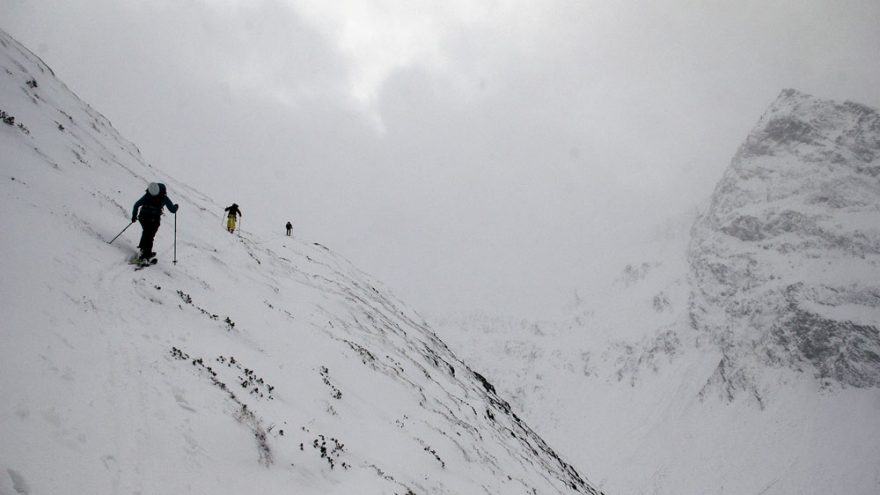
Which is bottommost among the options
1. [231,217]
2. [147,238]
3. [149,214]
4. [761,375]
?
[147,238]

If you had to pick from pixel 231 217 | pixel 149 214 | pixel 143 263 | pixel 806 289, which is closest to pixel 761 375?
pixel 806 289

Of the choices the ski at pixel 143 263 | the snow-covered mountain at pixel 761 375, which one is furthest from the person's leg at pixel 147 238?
the snow-covered mountain at pixel 761 375

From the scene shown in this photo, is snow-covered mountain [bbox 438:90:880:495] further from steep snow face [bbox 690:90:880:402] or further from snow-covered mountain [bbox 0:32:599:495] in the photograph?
snow-covered mountain [bbox 0:32:599:495]

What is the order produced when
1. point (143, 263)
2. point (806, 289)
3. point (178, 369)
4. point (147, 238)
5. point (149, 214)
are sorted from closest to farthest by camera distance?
point (178, 369), point (143, 263), point (149, 214), point (147, 238), point (806, 289)

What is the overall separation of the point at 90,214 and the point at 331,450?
12.8m

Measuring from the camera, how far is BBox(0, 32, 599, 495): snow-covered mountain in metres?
7.45

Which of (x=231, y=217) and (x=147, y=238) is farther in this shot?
(x=231, y=217)

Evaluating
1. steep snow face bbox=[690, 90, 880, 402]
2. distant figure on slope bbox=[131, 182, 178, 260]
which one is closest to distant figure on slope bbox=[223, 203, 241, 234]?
distant figure on slope bbox=[131, 182, 178, 260]

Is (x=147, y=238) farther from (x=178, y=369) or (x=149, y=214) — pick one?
(x=178, y=369)

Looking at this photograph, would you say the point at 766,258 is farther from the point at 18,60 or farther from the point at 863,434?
the point at 18,60

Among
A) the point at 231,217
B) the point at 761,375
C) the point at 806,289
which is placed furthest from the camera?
the point at 806,289

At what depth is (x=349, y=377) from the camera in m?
17.5

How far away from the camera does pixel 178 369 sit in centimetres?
1038

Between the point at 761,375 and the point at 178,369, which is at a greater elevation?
the point at 761,375
